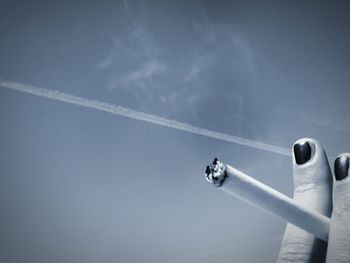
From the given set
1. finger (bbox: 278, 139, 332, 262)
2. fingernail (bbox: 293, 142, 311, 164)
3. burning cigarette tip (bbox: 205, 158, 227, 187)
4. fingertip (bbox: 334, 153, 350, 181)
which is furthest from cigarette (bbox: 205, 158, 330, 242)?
fingernail (bbox: 293, 142, 311, 164)

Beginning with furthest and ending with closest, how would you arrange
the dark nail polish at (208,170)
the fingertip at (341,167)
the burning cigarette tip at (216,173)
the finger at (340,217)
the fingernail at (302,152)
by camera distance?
the fingernail at (302,152) < the fingertip at (341,167) < the finger at (340,217) < the dark nail polish at (208,170) < the burning cigarette tip at (216,173)

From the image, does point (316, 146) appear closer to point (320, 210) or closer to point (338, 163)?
point (338, 163)

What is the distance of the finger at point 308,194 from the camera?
3.26 meters

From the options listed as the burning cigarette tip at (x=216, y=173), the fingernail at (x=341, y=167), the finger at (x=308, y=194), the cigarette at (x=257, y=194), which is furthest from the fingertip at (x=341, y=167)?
the burning cigarette tip at (x=216, y=173)

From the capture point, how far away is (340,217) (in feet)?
9.86

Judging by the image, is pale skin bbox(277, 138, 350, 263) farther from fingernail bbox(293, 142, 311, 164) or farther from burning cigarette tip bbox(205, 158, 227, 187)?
burning cigarette tip bbox(205, 158, 227, 187)

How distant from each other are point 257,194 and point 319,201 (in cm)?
154

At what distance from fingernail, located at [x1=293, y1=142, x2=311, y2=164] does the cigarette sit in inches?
34.4

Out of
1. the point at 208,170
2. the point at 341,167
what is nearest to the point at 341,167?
the point at 341,167

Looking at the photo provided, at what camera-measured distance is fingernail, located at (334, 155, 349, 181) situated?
319 cm

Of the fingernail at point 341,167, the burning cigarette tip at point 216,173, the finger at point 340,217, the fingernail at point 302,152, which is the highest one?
the fingernail at point 302,152

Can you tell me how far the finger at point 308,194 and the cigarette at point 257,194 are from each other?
1.45ft

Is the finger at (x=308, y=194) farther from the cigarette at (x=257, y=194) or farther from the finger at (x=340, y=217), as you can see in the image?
the cigarette at (x=257, y=194)

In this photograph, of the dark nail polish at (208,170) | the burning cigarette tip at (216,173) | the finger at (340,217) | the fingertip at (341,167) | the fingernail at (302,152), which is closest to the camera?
the burning cigarette tip at (216,173)
